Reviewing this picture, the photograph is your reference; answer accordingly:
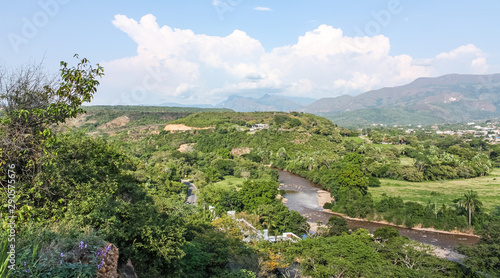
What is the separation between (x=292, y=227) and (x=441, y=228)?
47.3ft

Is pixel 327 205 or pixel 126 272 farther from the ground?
pixel 126 272

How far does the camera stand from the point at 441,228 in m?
25.0

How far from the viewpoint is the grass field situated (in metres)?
32.6

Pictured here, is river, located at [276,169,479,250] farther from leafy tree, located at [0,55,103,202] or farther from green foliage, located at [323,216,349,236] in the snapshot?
leafy tree, located at [0,55,103,202]

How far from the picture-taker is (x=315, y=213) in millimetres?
28844

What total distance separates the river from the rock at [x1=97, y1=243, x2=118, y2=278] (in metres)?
23.8

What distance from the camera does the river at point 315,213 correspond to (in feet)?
75.0

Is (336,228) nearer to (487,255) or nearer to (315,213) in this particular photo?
(487,255)

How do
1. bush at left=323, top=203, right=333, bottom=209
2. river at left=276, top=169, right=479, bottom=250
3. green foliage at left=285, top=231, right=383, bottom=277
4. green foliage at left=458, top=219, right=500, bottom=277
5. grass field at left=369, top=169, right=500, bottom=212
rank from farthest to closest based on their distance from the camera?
1. grass field at left=369, top=169, right=500, bottom=212
2. bush at left=323, top=203, right=333, bottom=209
3. river at left=276, top=169, right=479, bottom=250
4. green foliage at left=458, top=219, right=500, bottom=277
5. green foliage at left=285, top=231, right=383, bottom=277

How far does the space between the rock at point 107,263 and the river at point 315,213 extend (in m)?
23.8

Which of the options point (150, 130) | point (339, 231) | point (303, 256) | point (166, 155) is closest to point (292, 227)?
point (339, 231)

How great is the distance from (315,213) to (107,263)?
27.1 m

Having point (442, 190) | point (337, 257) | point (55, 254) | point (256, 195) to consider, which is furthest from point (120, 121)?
point (55, 254)

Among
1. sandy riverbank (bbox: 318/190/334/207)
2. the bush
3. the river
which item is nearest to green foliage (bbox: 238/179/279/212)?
the river
